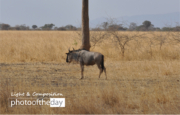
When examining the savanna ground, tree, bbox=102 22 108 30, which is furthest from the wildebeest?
tree, bbox=102 22 108 30

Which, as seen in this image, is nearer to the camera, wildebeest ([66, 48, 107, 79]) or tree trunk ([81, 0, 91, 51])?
wildebeest ([66, 48, 107, 79])

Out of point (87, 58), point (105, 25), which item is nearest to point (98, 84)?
point (87, 58)

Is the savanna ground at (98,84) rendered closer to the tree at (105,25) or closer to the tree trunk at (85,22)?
the tree trunk at (85,22)

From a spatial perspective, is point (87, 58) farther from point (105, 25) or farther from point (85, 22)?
point (105, 25)

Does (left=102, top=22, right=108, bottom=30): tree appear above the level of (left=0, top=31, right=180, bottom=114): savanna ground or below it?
above

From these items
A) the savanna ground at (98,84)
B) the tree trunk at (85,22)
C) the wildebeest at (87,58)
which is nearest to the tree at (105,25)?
the savanna ground at (98,84)

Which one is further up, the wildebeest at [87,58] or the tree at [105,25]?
the tree at [105,25]

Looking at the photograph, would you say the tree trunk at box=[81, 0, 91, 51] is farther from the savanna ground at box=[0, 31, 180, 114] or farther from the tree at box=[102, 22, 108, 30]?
the tree at box=[102, 22, 108, 30]

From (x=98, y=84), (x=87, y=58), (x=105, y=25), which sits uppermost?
(x=105, y=25)

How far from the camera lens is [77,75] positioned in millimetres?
9500

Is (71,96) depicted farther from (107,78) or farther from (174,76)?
(174,76)

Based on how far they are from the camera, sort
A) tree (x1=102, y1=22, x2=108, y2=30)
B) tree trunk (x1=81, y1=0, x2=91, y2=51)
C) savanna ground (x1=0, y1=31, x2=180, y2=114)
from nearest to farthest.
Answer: savanna ground (x1=0, y1=31, x2=180, y2=114)
tree trunk (x1=81, y1=0, x2=91, y2=51)
tree (x1=102, y1=22, x2=108, y2=30)

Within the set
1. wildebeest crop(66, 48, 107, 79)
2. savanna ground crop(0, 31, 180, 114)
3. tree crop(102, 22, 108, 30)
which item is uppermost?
tree crop(102, 22, 108, 30)

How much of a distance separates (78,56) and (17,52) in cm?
691
